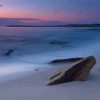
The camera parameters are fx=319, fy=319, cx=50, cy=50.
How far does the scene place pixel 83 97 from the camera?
500cm

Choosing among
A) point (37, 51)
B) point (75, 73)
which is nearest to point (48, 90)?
point (75, 73)

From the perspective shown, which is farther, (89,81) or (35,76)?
(35,76)

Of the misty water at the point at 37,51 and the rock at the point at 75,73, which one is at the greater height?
the rock at the point at 75,73

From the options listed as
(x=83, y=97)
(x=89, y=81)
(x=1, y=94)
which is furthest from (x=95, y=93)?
(x=1, y=94)

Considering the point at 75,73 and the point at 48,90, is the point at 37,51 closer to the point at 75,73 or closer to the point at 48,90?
the point at 75,73

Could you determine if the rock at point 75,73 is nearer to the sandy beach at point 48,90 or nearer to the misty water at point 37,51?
the sandy beach at point 48,90

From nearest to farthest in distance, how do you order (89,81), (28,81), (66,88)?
(66,88), (89,81), (28,81)

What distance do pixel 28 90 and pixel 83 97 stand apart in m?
1.04

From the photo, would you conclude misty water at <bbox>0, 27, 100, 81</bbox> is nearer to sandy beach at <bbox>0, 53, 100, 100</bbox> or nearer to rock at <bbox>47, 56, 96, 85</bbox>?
sandy beach at <bbox>0, 53, 100, 100</bbox>

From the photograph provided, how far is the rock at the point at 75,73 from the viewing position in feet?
19.1

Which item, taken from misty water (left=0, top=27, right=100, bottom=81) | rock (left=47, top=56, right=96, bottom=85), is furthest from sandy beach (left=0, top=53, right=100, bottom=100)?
misty water (left=0, top=27, right=100, bottom=81)

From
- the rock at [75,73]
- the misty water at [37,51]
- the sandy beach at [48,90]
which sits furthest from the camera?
the misty water at [37,51]

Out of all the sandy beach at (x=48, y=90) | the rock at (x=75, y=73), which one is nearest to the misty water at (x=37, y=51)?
the sandy beach at (x=48, y=90)

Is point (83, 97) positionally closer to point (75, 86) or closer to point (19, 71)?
point (75, 86)
